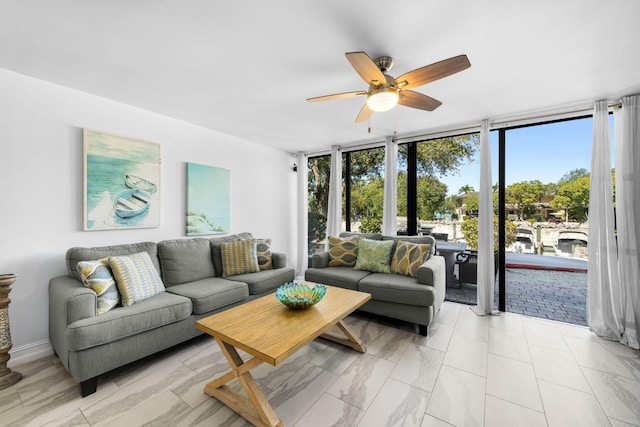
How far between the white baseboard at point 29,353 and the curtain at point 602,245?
520 cm

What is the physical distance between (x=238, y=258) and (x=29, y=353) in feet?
6.21

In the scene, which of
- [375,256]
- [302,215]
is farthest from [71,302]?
[302,215]

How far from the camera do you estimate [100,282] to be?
214cm

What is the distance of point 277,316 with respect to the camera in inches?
76.0

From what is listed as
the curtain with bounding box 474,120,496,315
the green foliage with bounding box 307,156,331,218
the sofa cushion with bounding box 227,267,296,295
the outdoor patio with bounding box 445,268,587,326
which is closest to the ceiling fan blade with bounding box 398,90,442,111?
the curtain with bounding box 474,120,496,315

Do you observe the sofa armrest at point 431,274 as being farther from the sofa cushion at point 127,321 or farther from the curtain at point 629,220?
the sofa cushion at point 127,321

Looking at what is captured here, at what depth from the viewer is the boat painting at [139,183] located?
2.84m

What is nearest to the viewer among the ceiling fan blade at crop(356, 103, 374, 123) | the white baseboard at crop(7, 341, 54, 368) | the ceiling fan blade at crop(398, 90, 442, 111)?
the ceiling fan blade at crop(398, 90, 442, 111)

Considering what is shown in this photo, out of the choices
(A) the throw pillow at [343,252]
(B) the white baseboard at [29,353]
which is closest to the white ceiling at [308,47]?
(A) the throw pillow at [343,252]

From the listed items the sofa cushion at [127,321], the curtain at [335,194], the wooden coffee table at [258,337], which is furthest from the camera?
the curtain at [335,194]

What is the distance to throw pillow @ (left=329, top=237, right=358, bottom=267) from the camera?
365cm

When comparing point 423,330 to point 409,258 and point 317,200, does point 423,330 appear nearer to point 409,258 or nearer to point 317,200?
point 409,258

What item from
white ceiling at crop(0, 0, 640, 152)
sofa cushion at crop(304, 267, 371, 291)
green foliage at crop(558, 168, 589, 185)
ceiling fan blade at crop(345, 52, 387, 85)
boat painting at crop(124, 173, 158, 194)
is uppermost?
white ceiling at crop(0, 0, 640, 152)

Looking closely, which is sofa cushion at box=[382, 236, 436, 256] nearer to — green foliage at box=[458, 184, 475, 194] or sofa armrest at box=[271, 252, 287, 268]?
green foliage at box=[458, 184, 475, 194]
